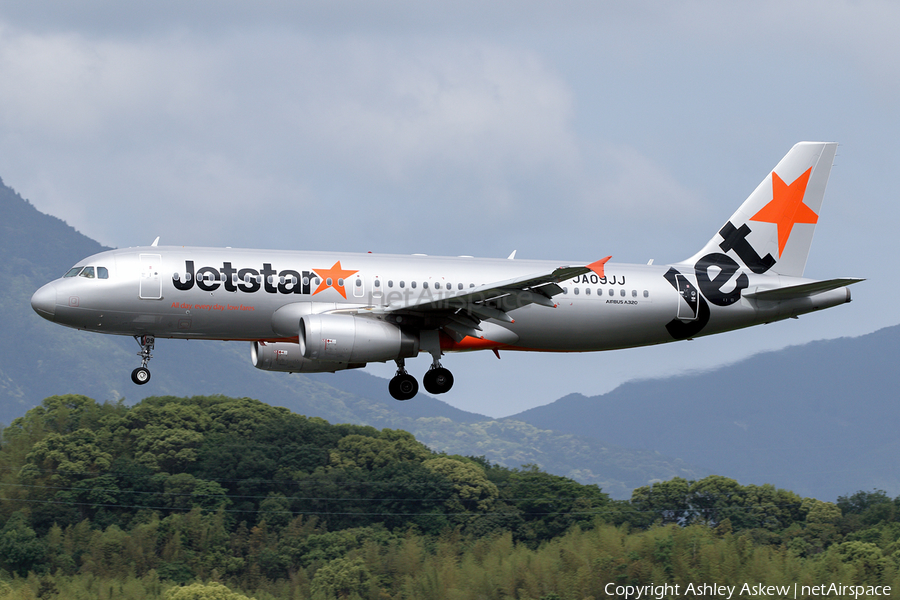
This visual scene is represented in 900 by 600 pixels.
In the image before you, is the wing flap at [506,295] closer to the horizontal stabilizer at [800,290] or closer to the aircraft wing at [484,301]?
the aircraft wing at [484,301]

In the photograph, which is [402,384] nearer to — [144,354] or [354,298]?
[354,298]

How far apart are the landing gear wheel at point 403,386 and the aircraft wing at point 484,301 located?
227 centimetres

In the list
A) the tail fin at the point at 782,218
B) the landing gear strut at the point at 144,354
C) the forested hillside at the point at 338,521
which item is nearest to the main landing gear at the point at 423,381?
the landing gear strut at the point at 144,354

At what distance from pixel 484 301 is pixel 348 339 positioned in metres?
4.51

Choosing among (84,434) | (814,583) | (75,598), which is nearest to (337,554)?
(75,598)

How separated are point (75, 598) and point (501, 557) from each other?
135 ft

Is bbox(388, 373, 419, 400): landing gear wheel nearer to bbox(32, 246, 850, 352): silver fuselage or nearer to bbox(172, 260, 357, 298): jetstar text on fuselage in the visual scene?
bbox(32, 246, 850, 352): silver fuselage

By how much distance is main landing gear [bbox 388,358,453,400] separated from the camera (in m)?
36.8

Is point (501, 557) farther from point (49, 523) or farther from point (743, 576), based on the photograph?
point (49, 523)

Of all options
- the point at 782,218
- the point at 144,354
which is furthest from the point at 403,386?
the point at 782,218

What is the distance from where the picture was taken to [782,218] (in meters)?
43.2

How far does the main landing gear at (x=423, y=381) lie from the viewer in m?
36.8

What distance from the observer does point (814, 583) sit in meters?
101

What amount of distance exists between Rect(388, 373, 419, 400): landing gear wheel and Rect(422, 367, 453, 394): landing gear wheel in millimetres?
421
